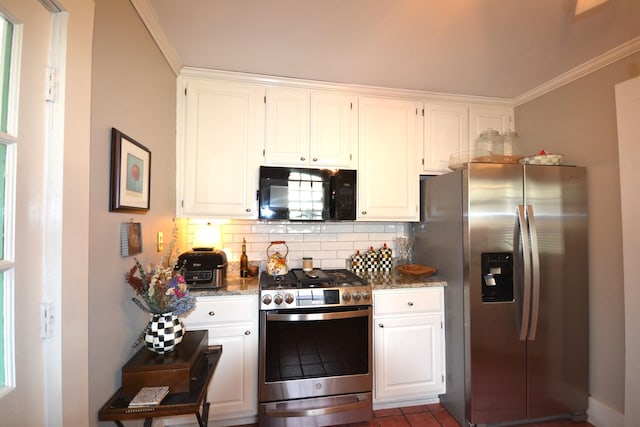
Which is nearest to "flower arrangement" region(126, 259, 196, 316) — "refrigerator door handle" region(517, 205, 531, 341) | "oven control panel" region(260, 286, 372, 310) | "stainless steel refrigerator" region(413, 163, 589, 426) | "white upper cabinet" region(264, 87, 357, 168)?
"oven control panel" region(260, 286, 372, 310)

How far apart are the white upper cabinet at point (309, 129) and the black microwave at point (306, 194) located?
104 millimetres

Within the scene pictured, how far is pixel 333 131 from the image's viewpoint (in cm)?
232

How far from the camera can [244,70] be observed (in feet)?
6.95

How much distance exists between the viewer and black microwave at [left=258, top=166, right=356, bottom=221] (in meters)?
2.16

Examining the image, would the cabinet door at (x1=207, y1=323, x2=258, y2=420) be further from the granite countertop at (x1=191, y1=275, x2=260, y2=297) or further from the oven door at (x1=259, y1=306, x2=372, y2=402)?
the granite countertop at (x1=191, y1=275, x2=260, y2=297)

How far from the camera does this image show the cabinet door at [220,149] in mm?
2094

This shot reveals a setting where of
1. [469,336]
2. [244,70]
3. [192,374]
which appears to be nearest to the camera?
[192,374]

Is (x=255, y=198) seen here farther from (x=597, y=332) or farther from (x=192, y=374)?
(x=597, y=332)

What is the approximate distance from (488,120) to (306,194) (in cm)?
189

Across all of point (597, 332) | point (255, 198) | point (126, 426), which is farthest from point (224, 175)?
point (597, 332)

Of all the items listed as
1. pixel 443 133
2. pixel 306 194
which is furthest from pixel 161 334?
pixel 443 133

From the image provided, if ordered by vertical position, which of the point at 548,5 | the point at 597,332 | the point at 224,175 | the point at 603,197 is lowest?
the point at 597,332

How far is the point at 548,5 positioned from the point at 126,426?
299cm

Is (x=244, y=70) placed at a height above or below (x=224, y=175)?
above
